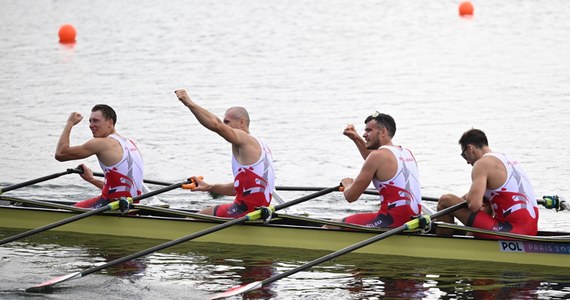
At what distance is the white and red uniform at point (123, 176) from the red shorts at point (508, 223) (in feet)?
12.3

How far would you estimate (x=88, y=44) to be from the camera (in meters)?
33.7

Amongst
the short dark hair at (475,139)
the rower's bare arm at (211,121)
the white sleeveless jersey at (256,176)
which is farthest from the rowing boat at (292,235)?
the rower's bare arm at (211,121)


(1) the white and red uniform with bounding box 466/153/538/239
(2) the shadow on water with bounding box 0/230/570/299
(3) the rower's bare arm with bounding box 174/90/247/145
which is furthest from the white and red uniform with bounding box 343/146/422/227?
(3) the rower's bare arm with bounding box 174/90/247/145

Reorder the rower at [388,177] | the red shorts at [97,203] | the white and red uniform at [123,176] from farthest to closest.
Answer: the red shorts at [97,203] < the white and red uniform at [123,176] < the rower at [388,177]

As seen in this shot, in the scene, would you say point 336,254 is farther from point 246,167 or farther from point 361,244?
point 246,167

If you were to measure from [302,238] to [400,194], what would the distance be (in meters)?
1.19

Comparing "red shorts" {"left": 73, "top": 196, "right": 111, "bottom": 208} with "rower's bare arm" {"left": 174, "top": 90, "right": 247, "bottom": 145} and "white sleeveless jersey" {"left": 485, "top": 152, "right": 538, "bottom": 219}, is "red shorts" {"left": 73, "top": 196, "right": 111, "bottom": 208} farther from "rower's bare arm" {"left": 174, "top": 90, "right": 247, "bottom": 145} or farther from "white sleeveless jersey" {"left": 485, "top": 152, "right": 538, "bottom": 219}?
"white sleeveless jersey" {"left": 485, "top": 152, "right": 538, "bottom": 219}

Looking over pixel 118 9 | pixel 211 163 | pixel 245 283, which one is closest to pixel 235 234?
pixel 245 283

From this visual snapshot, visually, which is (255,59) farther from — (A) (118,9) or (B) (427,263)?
(B) (427,263)

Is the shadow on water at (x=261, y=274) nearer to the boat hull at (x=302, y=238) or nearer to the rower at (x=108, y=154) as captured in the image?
the boat hull at (x=302, y=238)

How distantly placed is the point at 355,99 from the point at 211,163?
6735 mm

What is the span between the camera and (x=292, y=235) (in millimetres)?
11719

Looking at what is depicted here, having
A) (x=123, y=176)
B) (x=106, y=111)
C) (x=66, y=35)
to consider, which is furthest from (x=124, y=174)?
(x=66, y=35)

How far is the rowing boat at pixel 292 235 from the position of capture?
10.8m
